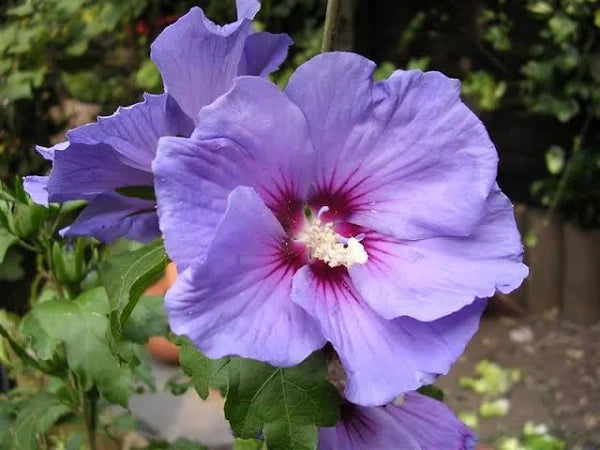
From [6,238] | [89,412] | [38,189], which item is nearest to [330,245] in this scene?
[38,189]

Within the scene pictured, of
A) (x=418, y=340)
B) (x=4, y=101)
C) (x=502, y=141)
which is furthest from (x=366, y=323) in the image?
(x=502, y=141)

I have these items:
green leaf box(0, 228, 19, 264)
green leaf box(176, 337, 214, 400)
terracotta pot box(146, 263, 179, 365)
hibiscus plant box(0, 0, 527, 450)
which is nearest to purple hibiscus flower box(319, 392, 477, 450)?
hibiscus plant box(0, 0, 527, 450)

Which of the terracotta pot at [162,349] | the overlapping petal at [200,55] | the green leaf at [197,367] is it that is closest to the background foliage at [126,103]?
the green leaf at [197,367]

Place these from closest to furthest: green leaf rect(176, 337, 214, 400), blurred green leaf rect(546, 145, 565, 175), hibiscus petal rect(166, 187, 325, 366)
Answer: hibiscus petal rect(166, 187, 325, 366), green leaf rect(176, 337, 214, 400), blurred green leaf rect(546, 145, 565, 175)

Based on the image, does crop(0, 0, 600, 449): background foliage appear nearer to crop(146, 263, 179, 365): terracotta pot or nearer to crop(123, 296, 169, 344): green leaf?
crop(123, 296, 169, 344): green leaf

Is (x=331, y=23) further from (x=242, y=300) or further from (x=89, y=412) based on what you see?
(x=89, y=412)
